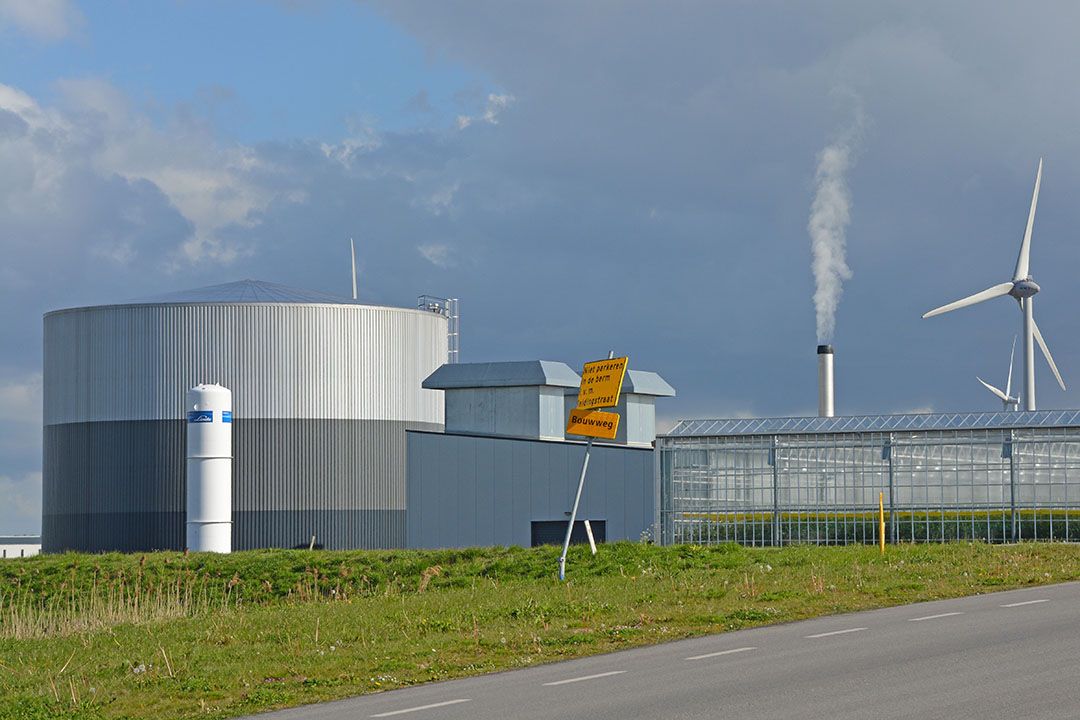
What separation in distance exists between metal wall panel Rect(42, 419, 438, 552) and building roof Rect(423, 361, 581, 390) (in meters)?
4.94

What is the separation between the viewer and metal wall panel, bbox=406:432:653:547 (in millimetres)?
46531

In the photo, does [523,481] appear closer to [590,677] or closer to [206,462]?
[206,462]

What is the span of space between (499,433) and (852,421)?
610 inches

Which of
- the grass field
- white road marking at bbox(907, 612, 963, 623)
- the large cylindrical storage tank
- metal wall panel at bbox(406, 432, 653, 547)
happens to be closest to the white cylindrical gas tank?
the large cylindrical storage tank

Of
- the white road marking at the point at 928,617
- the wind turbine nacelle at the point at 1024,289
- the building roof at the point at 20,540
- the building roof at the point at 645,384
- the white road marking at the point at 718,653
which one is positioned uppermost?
the wind turbine nacelle at the point at 1024,289

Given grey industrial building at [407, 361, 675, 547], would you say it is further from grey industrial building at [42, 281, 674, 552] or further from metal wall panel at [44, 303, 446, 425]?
metal wall panel at [44, 303, 446, 425]

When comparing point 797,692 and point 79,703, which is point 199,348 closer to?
point 79,703

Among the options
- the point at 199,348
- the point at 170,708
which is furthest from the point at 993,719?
the point at 199,348

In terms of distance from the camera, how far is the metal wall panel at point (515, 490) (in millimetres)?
46531

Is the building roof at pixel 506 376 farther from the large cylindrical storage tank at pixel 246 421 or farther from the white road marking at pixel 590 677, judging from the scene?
the white road marking at pixel 590 677

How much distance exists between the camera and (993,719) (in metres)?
11.7

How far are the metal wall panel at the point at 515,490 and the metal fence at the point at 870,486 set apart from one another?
23.6 feet

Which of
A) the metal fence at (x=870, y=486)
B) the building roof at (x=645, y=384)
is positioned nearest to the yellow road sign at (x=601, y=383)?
the metal fence at (x=870, y=486)

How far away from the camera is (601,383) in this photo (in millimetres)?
26938
